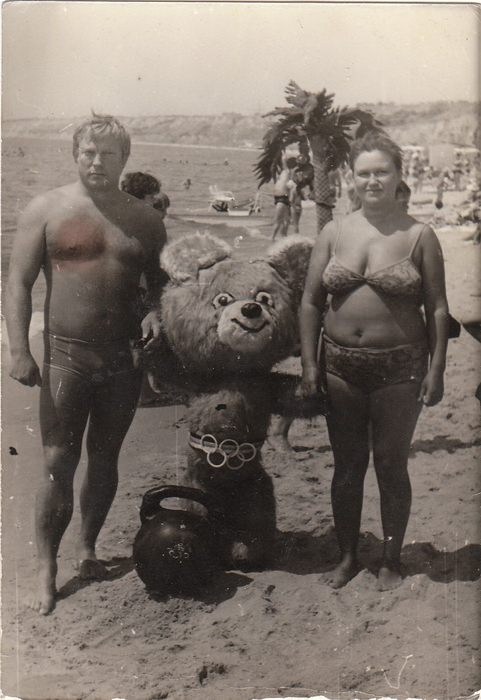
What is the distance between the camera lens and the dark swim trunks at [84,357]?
4086mm

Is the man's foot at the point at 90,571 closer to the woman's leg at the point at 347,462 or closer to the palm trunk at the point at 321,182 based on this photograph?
the woman's leg at the point at 347,462

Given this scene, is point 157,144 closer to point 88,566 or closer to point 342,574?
point 88,566

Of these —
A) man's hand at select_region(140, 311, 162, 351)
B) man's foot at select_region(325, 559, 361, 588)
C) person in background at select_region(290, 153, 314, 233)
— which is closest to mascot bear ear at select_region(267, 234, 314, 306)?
person in background at select_region(290, 153, 314, 233)

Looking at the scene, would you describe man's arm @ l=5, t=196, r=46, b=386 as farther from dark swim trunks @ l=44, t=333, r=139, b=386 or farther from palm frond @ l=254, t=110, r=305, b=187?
palm frond @ l=254, t=110, r=305, b=187

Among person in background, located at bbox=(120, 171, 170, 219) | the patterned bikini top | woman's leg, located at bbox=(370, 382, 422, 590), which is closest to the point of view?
the patterned bikini top

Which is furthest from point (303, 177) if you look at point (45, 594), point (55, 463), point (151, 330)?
point (45, 594)

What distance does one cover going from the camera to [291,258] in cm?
412

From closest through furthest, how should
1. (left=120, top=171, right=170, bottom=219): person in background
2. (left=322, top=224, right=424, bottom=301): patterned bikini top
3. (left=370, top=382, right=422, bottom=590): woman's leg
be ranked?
(left=322, top=224, right=424, bottom=301): patterned bikini top < (left=370, top=382, right=422, bottom=590): woman's leg < (left=120, top=171, right=170, bottom=219): person in background

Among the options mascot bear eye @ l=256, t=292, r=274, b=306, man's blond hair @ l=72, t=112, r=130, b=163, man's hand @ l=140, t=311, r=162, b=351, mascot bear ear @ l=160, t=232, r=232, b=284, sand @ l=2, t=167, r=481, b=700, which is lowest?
sand @ l=2, t=167, r=481, b=700

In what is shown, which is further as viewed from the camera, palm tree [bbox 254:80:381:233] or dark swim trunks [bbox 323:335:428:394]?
palm tree [bbox 254:80:381:233]

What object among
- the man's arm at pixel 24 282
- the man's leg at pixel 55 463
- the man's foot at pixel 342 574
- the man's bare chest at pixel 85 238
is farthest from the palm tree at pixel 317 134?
the man's foot at pixel 342 574

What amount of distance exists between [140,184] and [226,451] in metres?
1.18

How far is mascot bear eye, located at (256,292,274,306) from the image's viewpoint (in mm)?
4039

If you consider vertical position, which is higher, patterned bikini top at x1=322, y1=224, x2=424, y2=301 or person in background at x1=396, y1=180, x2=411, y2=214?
person in background at x1=396, y1=180, x2=411, y2=214
